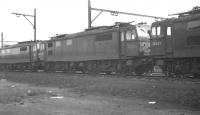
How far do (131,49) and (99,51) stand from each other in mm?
3551

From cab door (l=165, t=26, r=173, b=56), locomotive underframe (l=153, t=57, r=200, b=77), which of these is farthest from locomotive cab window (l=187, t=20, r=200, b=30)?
locomotive underframe (l=153, t=57, r=200, b=77)

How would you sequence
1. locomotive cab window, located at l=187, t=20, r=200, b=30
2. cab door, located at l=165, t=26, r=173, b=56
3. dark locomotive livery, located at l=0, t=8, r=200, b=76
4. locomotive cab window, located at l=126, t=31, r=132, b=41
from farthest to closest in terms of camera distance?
1. locomotive cab window, located at l=126, t=31, r=132, b=41
2. cab door, located at l=165, t=26, r=173, b=56
3. dark locomotive livery, located at l=0, t=8, r=200, b=76
4. locomotive cab window, located at l=187, t=20, r=200, b=30

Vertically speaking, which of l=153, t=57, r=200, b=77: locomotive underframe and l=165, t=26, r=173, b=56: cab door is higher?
l=165, t=26, r=173, b=56: cab door

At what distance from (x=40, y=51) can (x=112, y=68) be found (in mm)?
13241

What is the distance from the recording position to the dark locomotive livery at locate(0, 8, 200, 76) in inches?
656

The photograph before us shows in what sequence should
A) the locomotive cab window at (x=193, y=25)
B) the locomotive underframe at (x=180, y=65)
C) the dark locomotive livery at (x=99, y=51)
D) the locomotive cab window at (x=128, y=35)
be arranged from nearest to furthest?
the locomotive cab window at (x=193, y=25)
the locomotive underframe at (x=180, y=65)
the dark locomotive livery at (x=99, y=51)
the locomotive cab window at (x=128, y=35)

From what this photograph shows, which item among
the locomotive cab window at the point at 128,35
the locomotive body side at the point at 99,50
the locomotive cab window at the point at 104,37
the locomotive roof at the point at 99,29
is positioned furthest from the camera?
the locomotive cab window at the point at 104,37

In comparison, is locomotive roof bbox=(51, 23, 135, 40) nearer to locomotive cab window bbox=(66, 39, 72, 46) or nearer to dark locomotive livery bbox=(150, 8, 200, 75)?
locomotive cab window bbox=(66, 39, 72, 46)

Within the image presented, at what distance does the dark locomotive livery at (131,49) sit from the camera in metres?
16.7

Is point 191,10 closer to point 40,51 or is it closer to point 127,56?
point 127,56

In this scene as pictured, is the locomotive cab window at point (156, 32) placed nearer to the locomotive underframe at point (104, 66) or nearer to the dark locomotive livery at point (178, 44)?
the dark locomotive livery at point (178, 44)

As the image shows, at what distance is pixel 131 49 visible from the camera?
20.7 meters

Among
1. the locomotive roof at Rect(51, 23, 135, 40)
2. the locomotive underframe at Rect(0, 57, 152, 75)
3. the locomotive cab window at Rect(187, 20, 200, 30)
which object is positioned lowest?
the locomotive underframe at Rect(0, 57, 152, 75)

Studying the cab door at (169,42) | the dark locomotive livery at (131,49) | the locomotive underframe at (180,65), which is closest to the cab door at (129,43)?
the dark locomotive livery at (131,49)
